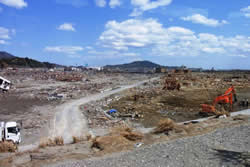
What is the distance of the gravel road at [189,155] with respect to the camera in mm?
6371

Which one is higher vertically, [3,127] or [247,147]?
[247,147]

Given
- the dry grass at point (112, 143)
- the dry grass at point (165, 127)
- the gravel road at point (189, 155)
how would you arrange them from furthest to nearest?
the dry grass at point (165, 127), the dry grass at point (112, 143), the gravel road at point (189, 155)

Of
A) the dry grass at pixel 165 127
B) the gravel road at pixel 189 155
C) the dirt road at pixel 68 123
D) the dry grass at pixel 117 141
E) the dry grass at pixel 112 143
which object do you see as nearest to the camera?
the gravel road at pixel 189 155

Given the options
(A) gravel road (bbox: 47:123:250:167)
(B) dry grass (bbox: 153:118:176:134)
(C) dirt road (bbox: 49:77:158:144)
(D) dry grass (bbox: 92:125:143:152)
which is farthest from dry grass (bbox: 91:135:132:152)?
(C) dirt road (bbox: 49:77:158:144)

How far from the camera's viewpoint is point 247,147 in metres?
7.52

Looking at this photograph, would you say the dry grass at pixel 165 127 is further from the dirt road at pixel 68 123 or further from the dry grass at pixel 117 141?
the dirt road at pixel 68 123

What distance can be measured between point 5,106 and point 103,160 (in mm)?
22963

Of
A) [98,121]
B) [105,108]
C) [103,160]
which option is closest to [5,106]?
[105,108]

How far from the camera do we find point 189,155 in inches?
273

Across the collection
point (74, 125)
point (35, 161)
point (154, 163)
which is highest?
point (154, 163)

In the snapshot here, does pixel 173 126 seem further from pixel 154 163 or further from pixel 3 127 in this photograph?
pixel 3 127

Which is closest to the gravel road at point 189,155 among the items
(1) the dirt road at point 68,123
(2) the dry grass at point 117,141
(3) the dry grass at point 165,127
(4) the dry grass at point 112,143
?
(4) the dry grass at point 112,143

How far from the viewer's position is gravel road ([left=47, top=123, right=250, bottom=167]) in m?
→ 6.37

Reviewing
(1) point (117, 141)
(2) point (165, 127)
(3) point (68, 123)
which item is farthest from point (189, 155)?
(3) point (68, 123)
